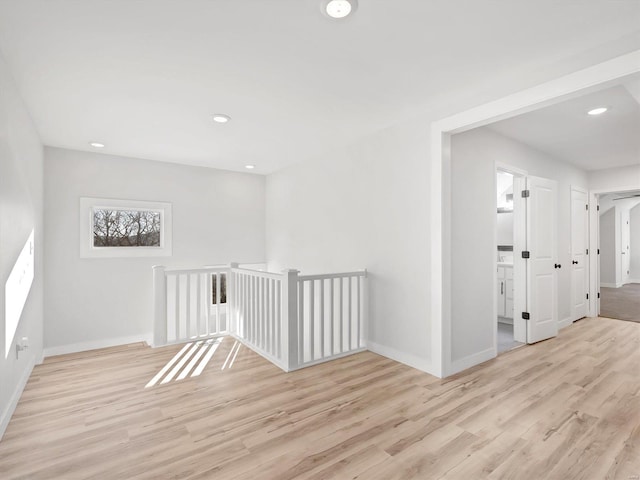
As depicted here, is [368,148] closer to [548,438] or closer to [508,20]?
[508,20]

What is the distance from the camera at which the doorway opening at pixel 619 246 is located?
8.06 meters

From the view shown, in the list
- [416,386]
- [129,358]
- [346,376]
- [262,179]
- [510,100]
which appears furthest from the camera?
[262,179]

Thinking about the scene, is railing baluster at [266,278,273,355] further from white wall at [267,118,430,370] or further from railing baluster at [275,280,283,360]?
white wall at [267,118,430,370]

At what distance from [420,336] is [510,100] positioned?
2.10 m

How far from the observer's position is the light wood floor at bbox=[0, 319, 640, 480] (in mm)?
1777

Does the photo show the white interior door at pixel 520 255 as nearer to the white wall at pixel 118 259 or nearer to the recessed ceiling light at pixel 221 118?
the recessed ceiling light at pixel 221 118

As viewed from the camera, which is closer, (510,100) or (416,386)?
(510,100)

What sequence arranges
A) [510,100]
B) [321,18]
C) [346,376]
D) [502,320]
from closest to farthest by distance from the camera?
[321,18] < [510,100] < [346,376] < [502,320]

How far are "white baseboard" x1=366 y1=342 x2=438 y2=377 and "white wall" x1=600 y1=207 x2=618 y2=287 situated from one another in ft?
28.3

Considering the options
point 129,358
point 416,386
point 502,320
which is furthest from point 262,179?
point 502,320

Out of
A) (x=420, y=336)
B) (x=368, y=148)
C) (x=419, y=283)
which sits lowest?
(x=420, y=336)

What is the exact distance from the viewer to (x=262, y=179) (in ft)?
18.6

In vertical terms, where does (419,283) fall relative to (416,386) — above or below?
above

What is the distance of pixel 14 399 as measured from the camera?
2.44 metres
